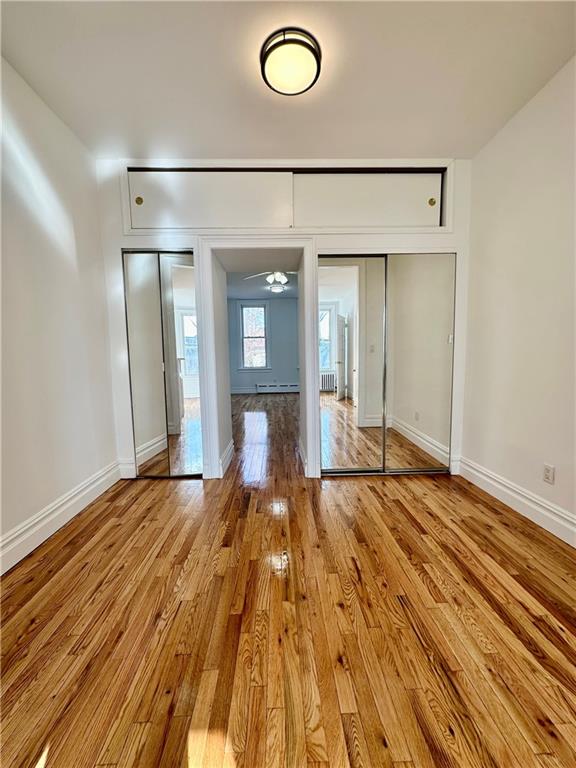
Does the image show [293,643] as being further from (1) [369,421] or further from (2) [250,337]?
(2) [250,337]

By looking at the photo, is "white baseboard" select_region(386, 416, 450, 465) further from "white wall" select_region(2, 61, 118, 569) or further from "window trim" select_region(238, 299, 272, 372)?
"window trim" select_region(238, 299, 272, 372)

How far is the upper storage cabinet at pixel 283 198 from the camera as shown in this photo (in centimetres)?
279

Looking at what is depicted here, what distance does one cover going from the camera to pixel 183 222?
2.83 m

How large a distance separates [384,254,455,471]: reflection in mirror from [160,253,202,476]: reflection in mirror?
76.6 inches

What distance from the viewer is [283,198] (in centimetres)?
282

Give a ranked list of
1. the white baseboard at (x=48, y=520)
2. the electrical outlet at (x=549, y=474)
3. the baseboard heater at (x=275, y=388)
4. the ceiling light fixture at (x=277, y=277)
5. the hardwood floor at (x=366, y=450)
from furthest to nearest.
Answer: the baseboard heater at (x=275, y=388), the ceiling light fixture at (x=277, y=277), the hardwood floor at (x=366, y=450), the electrical outlet at (x=549, y=474), the white baseboard at (x=48, y=520)

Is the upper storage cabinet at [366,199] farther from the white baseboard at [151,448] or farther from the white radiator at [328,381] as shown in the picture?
the white radiator at [328,381]

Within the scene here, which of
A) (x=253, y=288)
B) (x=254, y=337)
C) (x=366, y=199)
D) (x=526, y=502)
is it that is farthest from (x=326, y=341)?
(x=526, y=502)

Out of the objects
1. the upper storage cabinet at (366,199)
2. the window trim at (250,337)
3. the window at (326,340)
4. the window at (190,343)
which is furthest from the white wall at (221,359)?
the window trim at (250,337)

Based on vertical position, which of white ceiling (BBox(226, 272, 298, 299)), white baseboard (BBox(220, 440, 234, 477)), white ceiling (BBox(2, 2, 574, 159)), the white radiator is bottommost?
white baseboard (BBox(220, 440, 234, 477))

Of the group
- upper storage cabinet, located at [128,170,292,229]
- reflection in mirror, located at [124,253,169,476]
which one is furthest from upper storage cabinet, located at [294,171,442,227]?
reflection in mirror, located at [124,253,169,476]

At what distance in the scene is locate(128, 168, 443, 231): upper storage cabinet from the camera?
2791 mm

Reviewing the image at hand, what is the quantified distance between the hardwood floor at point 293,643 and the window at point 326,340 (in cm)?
446

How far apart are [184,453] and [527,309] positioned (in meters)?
3.19
